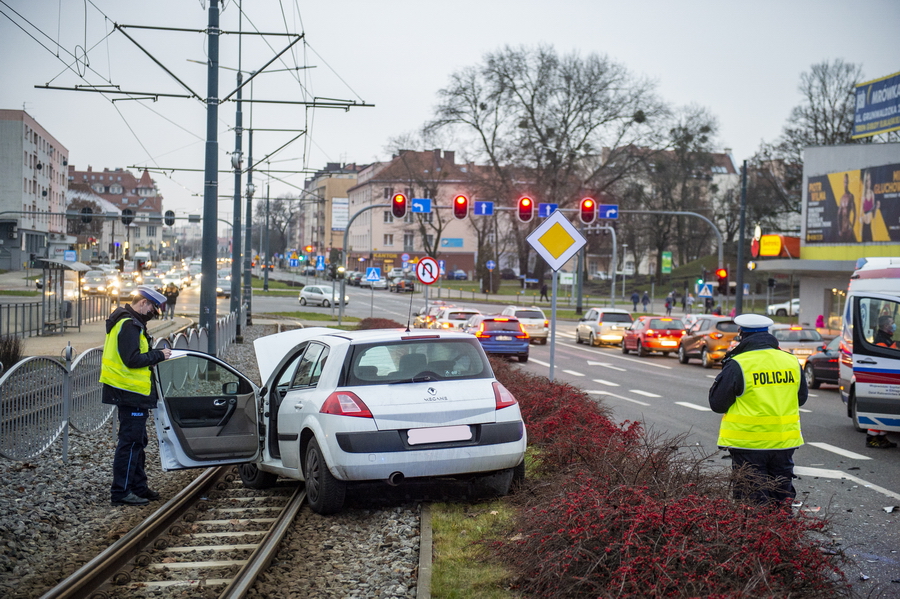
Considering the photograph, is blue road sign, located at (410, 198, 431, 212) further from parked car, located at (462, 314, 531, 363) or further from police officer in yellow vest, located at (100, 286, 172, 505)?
police officer in yellow vest, located at (100, 286, 172, 505)

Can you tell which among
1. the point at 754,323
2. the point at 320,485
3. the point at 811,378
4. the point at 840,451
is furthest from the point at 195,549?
the point at 811,378

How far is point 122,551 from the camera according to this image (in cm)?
621

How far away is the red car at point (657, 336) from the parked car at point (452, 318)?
6.03m

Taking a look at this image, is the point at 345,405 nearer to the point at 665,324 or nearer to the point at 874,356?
the point at 874,356

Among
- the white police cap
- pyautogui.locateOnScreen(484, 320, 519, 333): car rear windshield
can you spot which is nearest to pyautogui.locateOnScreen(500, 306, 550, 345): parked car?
pyautogui.locateOnScreen(484, 320, 519, 333): car rear windshield

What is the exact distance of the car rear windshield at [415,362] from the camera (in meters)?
7.70

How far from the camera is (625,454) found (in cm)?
684

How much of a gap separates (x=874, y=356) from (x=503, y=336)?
18.0m

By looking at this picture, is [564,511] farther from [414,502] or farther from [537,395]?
[537,395]

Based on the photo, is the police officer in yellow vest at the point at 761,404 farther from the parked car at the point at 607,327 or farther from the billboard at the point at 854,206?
the billboard at the point at 854,206

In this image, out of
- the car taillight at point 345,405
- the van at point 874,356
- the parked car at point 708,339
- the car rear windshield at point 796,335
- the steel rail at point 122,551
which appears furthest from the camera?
the parked car at point 708,339

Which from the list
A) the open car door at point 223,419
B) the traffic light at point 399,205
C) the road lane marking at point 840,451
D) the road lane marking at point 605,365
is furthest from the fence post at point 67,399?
the traffic light at point 399,205

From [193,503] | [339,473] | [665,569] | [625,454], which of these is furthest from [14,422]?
[665,569]

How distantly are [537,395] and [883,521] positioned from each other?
4.49 metres
